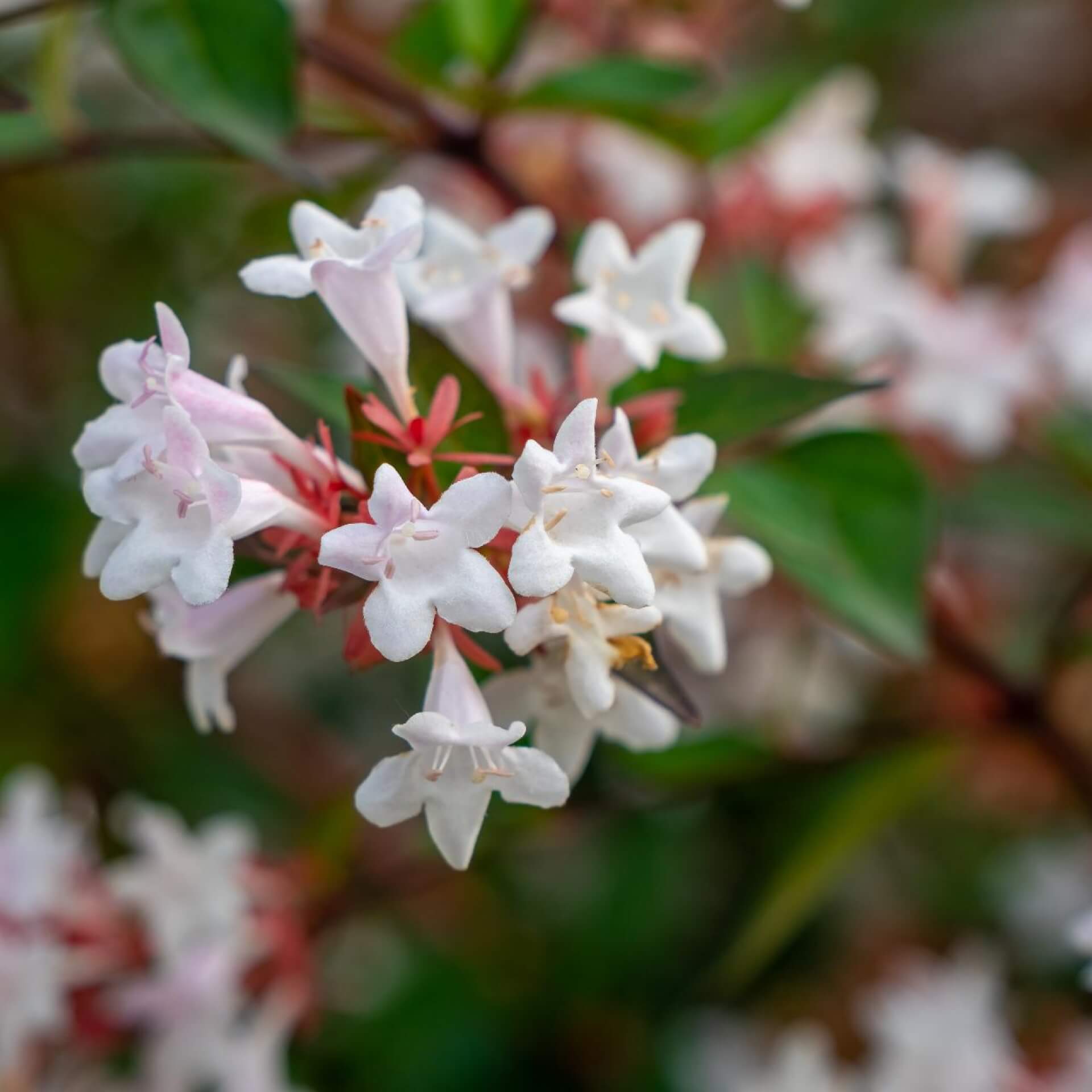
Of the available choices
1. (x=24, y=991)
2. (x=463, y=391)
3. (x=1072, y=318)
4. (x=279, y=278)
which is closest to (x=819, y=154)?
→ (x=1072, y=318)

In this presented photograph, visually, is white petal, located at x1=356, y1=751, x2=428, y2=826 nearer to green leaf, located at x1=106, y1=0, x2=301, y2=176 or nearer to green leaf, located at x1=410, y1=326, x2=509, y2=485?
green leaf, located at x1=410, y1=326, x2=509, y2=485

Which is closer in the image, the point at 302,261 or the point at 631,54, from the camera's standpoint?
the point at 302,261

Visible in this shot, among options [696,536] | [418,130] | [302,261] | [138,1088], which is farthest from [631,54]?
[138,1088]

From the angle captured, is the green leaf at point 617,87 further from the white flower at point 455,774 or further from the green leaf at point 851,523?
the white flower at point 455,774

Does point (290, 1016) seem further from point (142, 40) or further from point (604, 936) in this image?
point (142, 40)

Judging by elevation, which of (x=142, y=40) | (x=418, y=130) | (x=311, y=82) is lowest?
(x=311, y=82)

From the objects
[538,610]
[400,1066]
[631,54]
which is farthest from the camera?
[400,1066]

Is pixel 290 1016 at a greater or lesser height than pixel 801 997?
greater
